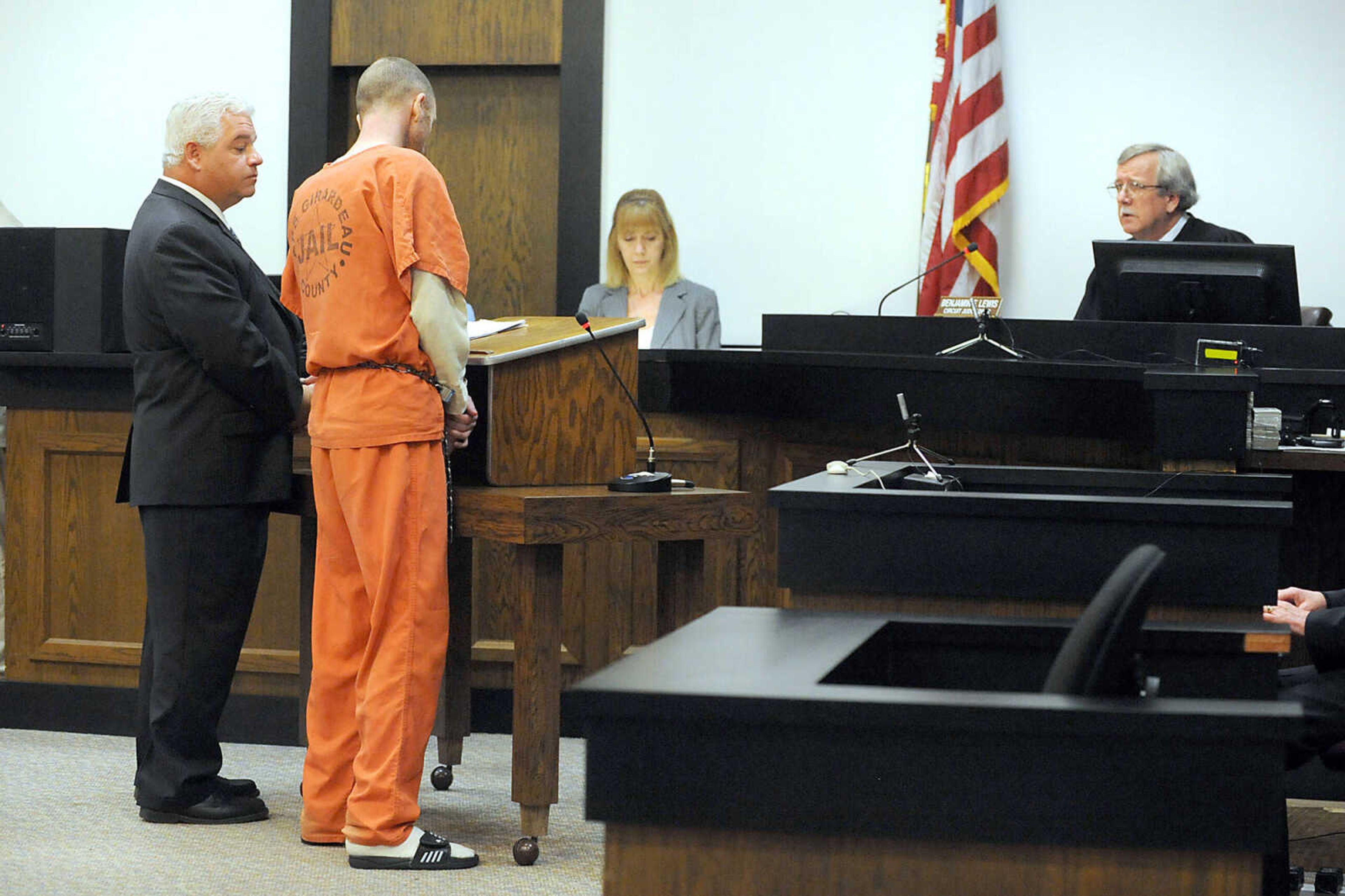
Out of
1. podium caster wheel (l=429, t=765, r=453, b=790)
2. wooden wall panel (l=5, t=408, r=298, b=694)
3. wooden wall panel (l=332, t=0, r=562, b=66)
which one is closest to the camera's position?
podium caster wheel (l=429, t=765, r=453, b=790)

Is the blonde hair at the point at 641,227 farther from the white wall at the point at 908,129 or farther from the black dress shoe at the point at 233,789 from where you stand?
the black dress shoe at the point at 233,789

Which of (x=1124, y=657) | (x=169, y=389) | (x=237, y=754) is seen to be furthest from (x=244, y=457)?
(x=1124, y=657)

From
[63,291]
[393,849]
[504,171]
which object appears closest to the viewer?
[393,849]

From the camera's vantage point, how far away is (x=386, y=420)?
307cm

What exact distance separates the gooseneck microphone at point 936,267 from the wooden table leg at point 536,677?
63.1 inches

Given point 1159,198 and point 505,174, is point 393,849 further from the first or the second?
point 505,174

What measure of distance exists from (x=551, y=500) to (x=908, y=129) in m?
3.59

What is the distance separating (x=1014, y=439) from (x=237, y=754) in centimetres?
226

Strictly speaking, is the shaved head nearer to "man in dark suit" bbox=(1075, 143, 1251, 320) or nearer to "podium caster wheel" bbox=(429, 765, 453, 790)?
"podium caster wheel" bbox=(429, 765, 453, 790)

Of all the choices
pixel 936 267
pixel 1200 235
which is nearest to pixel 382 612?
pixel 936 267

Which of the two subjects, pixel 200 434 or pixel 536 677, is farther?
pixel 200 434

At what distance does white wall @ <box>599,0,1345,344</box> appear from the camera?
19.8ft

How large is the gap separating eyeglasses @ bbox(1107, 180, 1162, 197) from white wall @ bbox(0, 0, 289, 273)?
10.9ft

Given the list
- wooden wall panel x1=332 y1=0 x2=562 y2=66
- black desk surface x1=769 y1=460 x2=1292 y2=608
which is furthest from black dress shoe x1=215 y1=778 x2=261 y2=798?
wooden wall panel x1=332 y1=0 x2=562 y2=66
